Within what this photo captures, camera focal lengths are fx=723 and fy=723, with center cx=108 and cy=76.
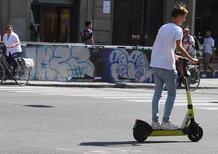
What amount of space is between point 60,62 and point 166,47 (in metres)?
13.8

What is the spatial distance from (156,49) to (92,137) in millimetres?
1642

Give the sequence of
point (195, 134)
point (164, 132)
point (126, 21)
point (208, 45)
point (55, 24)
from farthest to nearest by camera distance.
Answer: point (126, 21), point (55, 24), point (208, 45), point (195, 134), point (164, 132)

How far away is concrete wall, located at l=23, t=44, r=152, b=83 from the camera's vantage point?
79.4ft

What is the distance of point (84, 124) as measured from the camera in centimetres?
1247

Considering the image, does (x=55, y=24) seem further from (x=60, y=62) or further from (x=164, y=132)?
(x=164, y=132)

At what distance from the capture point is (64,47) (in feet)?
80.2

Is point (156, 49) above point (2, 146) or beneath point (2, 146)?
above

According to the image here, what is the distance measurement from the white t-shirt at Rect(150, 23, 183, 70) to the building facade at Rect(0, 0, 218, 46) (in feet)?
64.0

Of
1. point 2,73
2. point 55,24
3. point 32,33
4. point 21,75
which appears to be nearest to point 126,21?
point 55,24

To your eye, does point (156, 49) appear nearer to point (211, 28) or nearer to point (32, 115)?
point (32, 115)

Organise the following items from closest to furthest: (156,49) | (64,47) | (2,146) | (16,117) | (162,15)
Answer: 1. (2,146)
2. (156,49)
3. (16,117)
4. (64,47)
5. (162,15)

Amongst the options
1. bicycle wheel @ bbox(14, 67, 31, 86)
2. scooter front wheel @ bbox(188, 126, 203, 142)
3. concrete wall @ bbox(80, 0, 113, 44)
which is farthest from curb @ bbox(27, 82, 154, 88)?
scooter front wheel @ bbox(188, 126, 203, 142)

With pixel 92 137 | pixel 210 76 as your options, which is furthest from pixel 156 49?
pixel 210 76

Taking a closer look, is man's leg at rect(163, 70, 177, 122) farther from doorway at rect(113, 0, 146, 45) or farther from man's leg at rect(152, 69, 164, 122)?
doorway at rect(113, 0, 146, 45)
